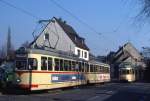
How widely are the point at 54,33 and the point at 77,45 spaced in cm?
445

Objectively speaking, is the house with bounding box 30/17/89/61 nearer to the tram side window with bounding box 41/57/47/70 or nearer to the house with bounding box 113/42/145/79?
the house with bounding box 113/42/145/79

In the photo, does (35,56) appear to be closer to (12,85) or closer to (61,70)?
(12,85)

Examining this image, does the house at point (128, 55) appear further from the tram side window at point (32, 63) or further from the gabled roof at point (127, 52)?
the tram side window at point (32, 63)

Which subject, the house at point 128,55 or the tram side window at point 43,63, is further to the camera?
the house at point 128,55

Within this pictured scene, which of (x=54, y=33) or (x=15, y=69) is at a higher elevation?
(x=54, y=33)

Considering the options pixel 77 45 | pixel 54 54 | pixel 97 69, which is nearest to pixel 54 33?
pixel 77 45

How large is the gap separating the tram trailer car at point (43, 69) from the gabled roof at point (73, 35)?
38.2m

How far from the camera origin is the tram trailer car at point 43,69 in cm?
2723

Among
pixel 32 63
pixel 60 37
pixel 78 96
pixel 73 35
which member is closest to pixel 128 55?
pixel 73 35

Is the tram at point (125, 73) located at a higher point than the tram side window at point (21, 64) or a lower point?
higher

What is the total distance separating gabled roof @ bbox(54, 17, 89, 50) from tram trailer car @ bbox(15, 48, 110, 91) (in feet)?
125

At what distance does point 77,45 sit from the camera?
72.8 metres

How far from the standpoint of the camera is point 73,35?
7712cm

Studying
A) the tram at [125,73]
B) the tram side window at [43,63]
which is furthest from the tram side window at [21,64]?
the tram at [125,73]
